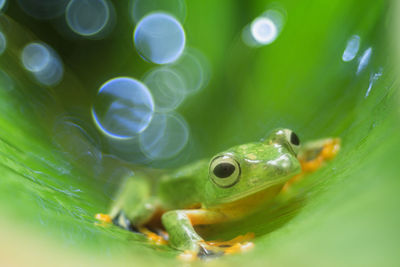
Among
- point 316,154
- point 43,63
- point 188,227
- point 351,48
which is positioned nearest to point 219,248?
point 188,227

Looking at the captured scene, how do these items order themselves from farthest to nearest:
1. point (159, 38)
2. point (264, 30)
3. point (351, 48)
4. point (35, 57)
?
point (159, 38) → point (264, 30) → point (35, 57) → point (351, 48)

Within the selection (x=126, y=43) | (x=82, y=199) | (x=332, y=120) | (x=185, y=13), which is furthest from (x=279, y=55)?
(x=82, y=199)

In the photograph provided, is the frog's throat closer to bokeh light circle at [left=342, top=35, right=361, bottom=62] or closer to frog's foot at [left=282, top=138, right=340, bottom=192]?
frog's foot at [left=282, top=138, right=340, bottom=192]

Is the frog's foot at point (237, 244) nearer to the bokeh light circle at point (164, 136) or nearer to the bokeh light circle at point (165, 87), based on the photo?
the bokeh light circle at point (164, 136)

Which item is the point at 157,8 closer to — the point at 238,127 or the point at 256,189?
the point at 238,127

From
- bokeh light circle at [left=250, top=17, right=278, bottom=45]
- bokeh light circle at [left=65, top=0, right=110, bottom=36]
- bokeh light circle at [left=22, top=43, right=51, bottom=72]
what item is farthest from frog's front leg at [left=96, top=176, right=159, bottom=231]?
bokeh light circle at [left=250, top=17, right=278, bottom=45]

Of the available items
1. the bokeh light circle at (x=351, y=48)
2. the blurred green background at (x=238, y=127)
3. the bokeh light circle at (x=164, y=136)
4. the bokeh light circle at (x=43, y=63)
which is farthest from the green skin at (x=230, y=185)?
the bokeh light circle at (x=43, y=63)
